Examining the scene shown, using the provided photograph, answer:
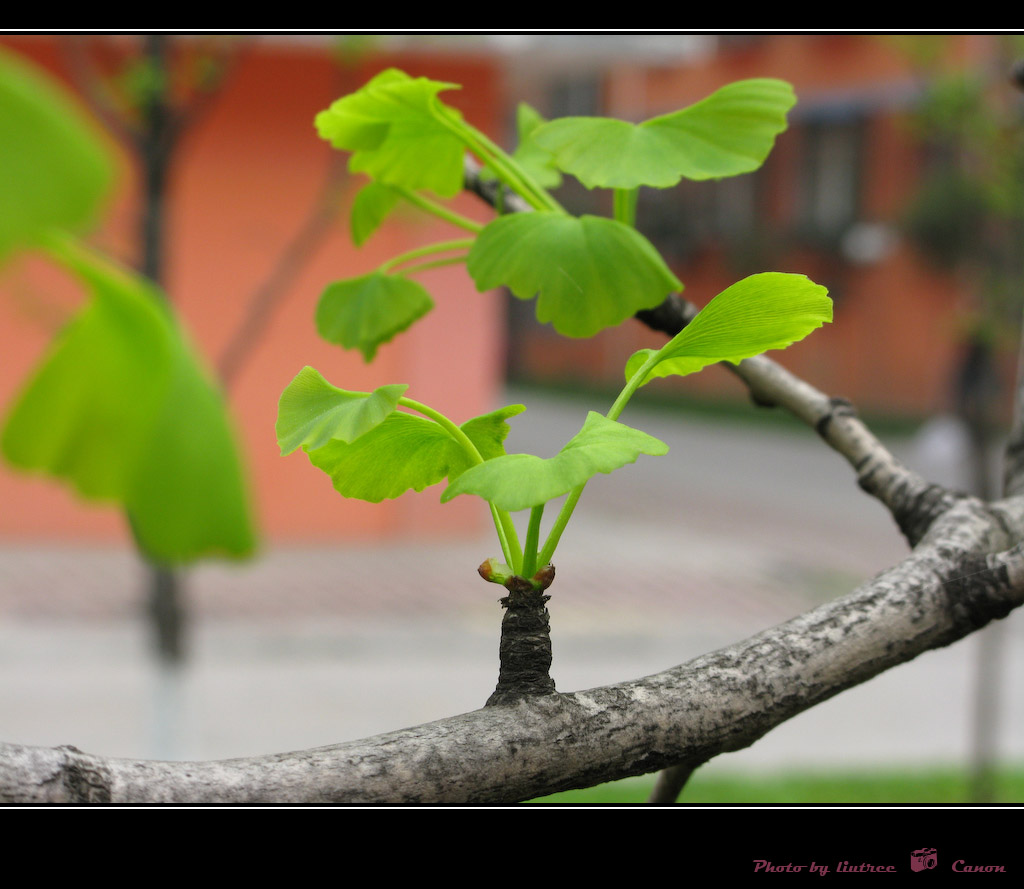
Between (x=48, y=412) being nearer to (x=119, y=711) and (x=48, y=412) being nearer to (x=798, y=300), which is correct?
(x=798, y=300)

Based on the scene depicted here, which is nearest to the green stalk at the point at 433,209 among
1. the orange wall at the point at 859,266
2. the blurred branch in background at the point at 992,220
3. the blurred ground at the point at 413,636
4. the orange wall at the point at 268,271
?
the blurred ground at the point at 413,636

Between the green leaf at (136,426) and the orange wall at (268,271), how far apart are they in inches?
141

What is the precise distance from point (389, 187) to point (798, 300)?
0.22 meters

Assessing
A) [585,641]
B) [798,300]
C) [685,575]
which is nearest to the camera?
[798,300]

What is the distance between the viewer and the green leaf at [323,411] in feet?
1.15

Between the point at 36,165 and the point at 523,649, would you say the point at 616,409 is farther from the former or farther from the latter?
the point at 36,165

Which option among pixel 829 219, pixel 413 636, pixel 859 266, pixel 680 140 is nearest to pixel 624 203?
pixel 680 140

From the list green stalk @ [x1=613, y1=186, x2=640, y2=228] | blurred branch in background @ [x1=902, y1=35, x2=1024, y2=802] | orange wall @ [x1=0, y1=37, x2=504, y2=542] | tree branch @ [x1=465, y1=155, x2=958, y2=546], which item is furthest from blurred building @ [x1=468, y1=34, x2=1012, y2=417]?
green stalk @ [x1=613, y1=186, x2=640, y2=228]

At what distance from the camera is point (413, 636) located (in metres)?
3.85

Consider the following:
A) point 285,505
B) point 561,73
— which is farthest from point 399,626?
point 561,73

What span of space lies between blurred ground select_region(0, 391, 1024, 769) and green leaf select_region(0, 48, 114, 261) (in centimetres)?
190

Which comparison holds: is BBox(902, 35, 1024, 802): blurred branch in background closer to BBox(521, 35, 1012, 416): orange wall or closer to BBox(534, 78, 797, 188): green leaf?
BBox(534, 78, 797, 188): green leaf

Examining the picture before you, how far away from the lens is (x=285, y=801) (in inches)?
14.3

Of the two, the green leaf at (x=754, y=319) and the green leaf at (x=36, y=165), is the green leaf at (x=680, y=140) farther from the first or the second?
the green leaf at (x=36, y=165)
